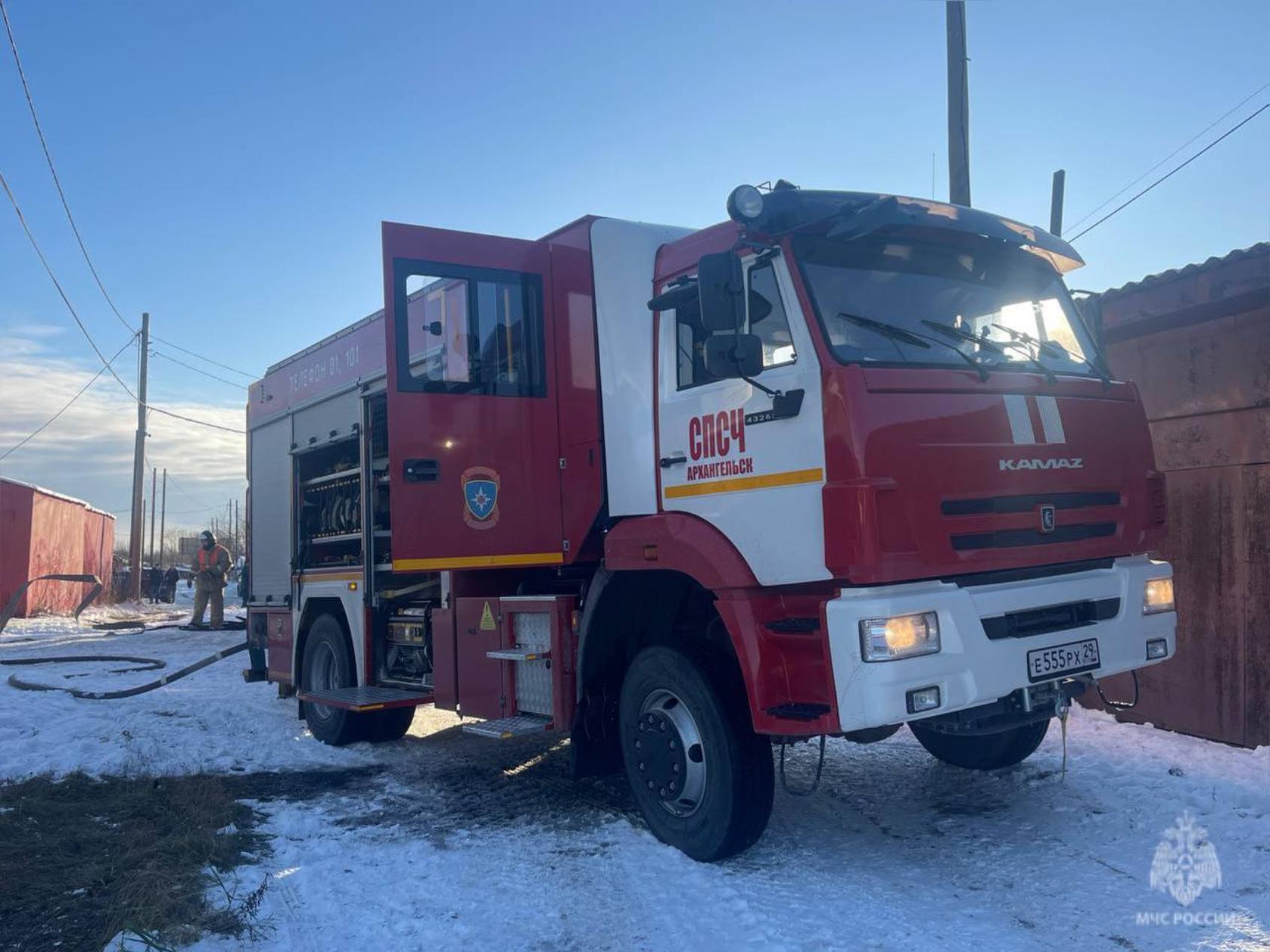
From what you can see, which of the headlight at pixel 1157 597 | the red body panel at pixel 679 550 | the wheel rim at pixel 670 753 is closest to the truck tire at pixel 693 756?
the wheel rim at pixel 670 753

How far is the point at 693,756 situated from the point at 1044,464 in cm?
214

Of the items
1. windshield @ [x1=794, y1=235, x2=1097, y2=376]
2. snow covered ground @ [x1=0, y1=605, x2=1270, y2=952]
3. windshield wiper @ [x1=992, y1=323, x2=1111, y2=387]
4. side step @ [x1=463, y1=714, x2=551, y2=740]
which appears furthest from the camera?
side step @ [x1=463, y1=714, x2=551, y2=740]

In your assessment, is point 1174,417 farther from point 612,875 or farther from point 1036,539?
point 612,875

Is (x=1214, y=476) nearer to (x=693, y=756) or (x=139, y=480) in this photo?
(x=693, y=756)

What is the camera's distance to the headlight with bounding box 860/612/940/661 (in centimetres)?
402

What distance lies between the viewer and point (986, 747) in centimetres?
610

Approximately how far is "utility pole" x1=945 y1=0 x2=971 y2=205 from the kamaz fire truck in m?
4.06

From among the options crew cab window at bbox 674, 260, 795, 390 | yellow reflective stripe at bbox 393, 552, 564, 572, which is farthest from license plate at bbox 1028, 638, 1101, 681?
yellow reflective stripe at bbox 393, 552, 564, 572

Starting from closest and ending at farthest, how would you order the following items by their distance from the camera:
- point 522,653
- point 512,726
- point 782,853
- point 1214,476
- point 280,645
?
point 782,853
point 512,726
point 522,653
point 1214,476
point 280,645

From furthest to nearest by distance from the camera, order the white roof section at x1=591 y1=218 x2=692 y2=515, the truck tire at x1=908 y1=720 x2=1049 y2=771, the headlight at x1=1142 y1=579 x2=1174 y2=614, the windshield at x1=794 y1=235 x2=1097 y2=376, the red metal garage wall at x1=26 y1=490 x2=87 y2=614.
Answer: the red metal garage wall at x1=26 y1=490 x2=87 y2=614, the truck tire at x1=908 y1=720 x2=1049 y2=771, the white roof section at x1=591 y1=218 x2=692 y2=515, the headlight at x1=1142 y1=579 x2=1174 y2=614, the windshield at x1=794 y1=235 x2=1097 y2=376

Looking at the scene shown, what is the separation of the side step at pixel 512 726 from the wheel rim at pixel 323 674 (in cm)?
273

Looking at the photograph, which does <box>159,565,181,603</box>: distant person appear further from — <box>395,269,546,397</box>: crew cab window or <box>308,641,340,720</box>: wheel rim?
<box>395,269,546,397</box>: crew cab window

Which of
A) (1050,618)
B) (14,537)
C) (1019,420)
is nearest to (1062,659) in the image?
(1050,618)

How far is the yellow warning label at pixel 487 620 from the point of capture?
630cm
